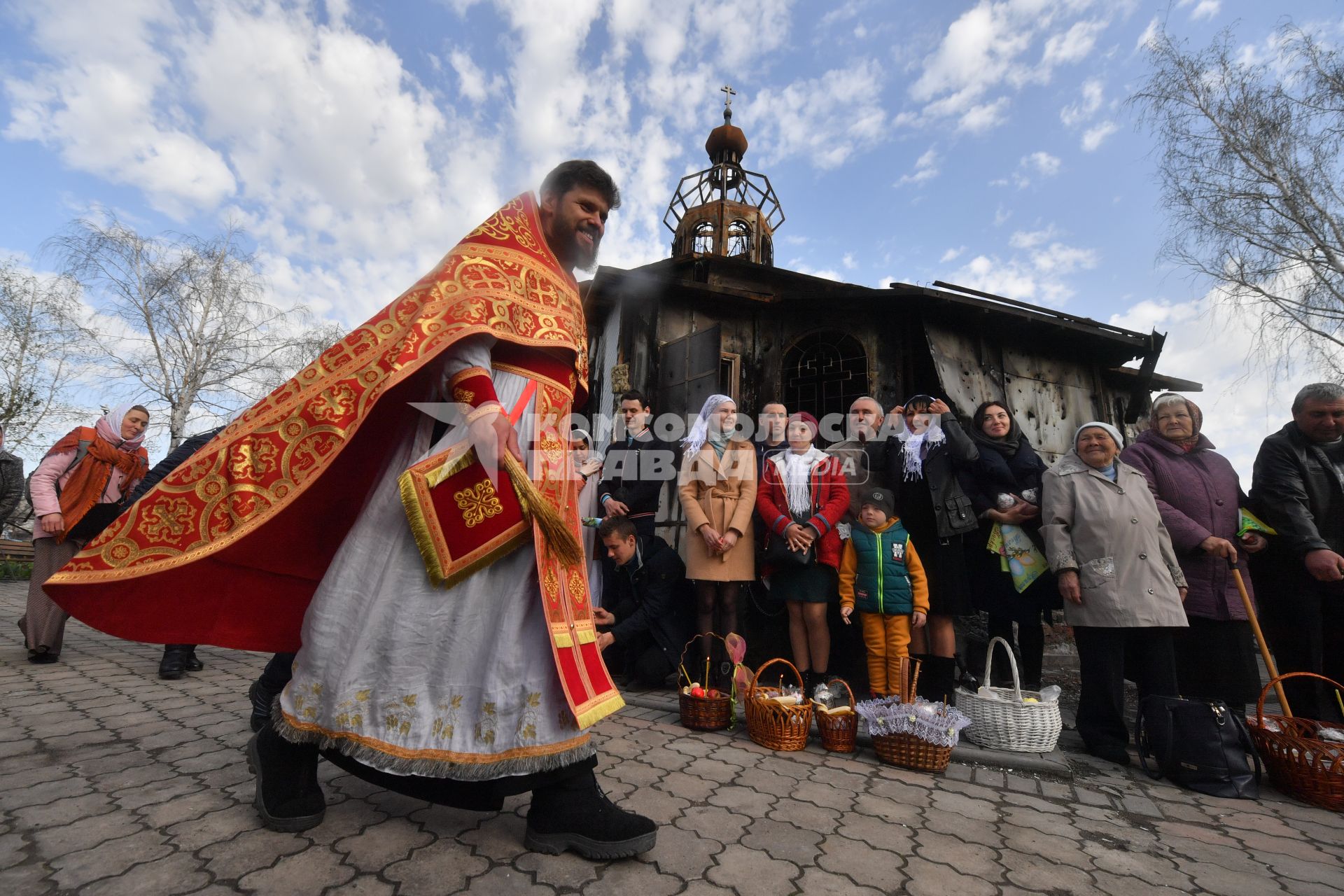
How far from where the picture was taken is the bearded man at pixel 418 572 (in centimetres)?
172

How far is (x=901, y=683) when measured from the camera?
3281 millimetres

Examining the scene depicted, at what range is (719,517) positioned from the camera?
4402 millimetres

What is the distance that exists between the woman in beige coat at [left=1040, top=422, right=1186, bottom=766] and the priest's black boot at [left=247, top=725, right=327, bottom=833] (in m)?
3.66

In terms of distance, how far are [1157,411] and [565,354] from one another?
3908mm

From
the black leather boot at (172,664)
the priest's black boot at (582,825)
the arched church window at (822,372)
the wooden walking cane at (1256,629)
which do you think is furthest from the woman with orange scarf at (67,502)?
the wooden walking cane at (1256,629)

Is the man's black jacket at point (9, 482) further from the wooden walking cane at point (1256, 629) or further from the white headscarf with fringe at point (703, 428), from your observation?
the wooden walking cane at point (1256, 629)

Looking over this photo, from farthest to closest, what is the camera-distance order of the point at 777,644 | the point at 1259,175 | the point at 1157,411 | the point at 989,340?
the point at 1259,175 < the point at 989,340 < the point at 777,644 < the point at 1157,411

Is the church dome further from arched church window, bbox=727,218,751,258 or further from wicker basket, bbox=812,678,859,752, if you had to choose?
wicker basket, bbox=812,678,859,752

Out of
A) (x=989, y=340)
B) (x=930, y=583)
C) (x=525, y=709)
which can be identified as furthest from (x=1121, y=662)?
(x=989, y=340)

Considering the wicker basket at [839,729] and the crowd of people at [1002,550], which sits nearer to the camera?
the wicker basket at [839,729]

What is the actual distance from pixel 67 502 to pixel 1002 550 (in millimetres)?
6801

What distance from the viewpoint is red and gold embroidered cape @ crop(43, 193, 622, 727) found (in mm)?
1796

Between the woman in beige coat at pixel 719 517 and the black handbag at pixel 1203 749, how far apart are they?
2337mm

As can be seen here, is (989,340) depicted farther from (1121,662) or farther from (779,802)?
(779,802)
